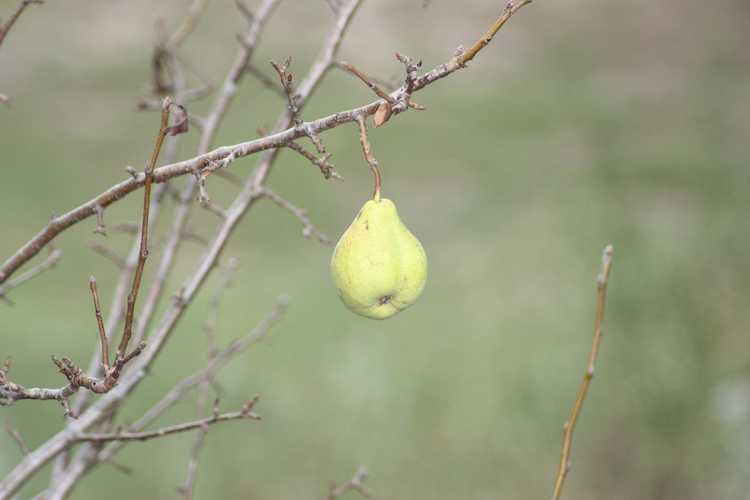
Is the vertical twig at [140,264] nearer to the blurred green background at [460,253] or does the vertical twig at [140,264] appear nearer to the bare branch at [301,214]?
the bare branch at [301,214]

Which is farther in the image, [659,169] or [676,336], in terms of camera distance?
[659,169]

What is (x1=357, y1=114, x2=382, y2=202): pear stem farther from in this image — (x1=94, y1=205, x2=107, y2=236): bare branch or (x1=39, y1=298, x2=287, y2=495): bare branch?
(x1=39, y1=298, x2=287, y2=495): bare branch

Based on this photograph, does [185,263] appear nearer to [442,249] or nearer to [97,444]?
[442,249]

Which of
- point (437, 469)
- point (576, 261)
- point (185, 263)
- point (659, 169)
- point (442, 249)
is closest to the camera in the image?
point (437, 469)

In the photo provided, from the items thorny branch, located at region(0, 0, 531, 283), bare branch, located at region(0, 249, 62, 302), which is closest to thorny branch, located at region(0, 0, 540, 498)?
thorny branch, located at region(0, 0, 531, 283)

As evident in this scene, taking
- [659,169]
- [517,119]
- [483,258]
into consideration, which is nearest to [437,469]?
[483,258]

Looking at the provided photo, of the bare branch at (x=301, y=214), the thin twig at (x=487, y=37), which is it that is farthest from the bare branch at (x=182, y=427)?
the thin twig at (x=487, y=37)
